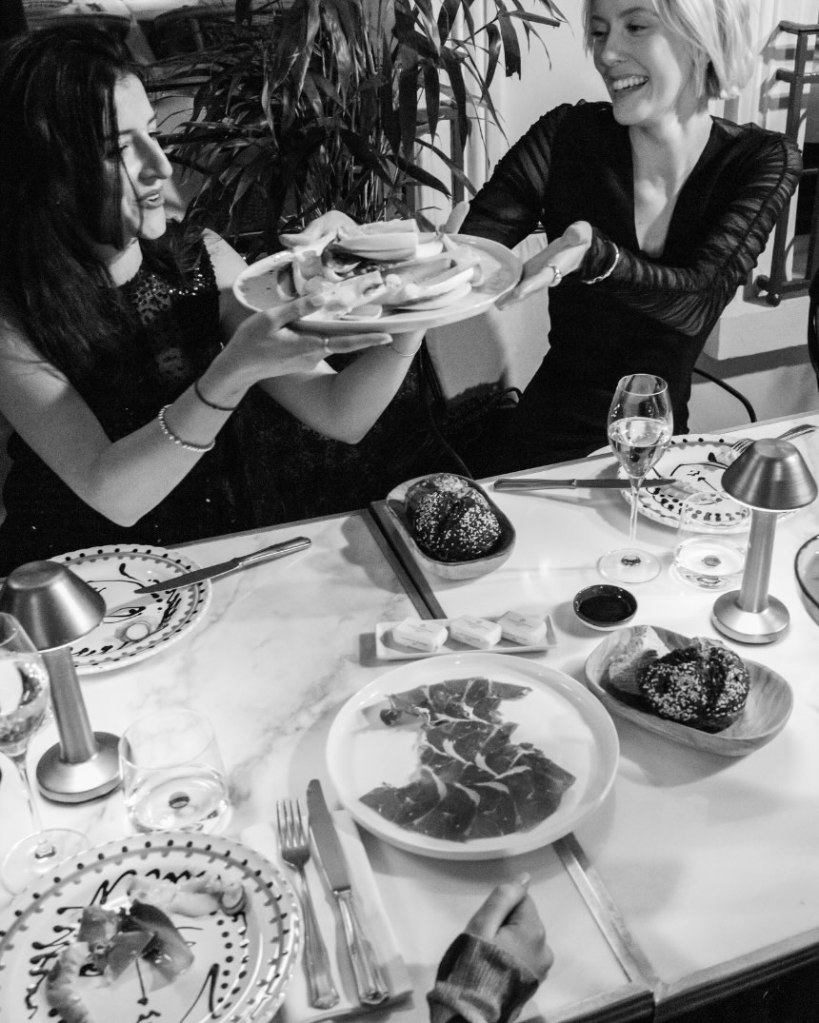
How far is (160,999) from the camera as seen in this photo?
2.45 feet

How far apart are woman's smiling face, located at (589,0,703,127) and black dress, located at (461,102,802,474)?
0.15 meters

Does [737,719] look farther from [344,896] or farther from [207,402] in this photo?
[207,402]

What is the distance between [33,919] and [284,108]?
1.91 m

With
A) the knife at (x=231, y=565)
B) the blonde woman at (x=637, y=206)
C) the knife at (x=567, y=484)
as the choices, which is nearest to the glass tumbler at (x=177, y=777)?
the knife at (x=231, y=565)

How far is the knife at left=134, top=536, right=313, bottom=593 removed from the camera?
125 cm

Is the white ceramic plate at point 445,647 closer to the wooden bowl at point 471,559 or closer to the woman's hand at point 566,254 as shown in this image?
the wooden bowl at point 471,559

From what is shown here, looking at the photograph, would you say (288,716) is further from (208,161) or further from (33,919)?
(208,161)

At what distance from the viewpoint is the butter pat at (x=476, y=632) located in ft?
3.75

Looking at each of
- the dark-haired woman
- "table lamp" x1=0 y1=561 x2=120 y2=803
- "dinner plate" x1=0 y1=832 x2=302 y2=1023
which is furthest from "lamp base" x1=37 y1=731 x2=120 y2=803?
the dark-haired woman

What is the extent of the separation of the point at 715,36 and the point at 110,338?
1.31 metres

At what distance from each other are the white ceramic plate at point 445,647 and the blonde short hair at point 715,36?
4.46 feet

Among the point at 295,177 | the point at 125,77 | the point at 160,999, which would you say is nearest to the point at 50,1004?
the point at 160,999

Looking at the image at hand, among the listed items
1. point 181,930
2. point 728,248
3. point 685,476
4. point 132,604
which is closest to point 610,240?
point 728,248

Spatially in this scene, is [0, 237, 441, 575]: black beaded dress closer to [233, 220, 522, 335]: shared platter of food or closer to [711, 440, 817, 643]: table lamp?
[233, 220, 522, 335]: shared platter of food
